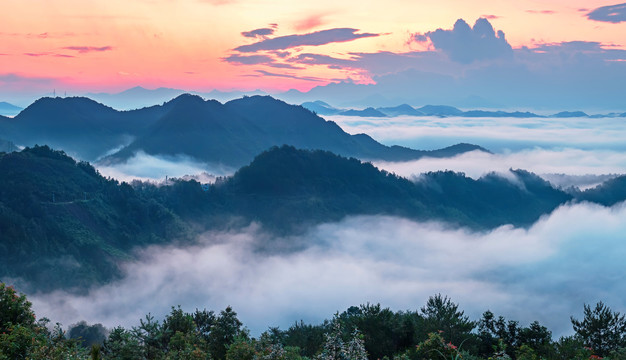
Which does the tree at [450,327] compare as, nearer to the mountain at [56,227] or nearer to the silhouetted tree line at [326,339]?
the silhouetted tree line at [326,339]

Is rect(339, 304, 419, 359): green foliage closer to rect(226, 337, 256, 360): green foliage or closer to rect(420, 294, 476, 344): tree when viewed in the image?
rect(420, 294, 476, 344): tree

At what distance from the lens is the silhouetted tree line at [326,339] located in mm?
27281

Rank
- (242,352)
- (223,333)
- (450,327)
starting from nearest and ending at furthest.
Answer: (242,352), (223,333), (450,327)

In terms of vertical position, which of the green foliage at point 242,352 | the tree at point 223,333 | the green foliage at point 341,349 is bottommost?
the green foliage at point 341,349

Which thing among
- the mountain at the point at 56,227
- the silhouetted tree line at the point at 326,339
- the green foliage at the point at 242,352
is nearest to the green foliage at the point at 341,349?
the silhouetted tree line at the point at 326,339

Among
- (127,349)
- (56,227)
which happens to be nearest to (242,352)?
(127,349)

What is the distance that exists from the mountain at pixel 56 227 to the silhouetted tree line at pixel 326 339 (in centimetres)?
11552

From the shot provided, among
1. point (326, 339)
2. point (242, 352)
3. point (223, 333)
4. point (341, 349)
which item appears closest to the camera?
point (341, 349)

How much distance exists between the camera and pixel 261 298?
19312cm

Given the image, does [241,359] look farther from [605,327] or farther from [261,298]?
[261,298]

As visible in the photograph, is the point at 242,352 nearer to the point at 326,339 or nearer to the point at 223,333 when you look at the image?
the point at 326,339

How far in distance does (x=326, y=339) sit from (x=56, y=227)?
16294 centimetres

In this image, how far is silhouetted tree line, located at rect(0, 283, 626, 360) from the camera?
27281mm

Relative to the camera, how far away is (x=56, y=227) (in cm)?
16800
